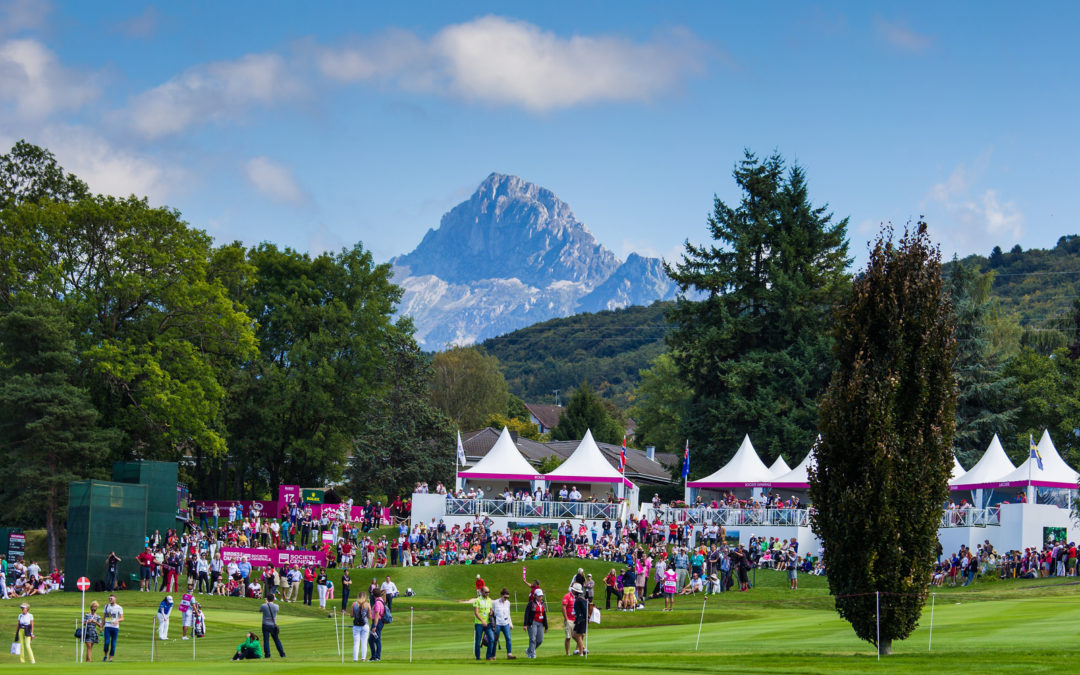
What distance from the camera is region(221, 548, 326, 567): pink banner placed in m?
42.7

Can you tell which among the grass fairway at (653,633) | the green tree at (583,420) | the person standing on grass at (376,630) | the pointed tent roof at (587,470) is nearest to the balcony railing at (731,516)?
the pointed tent roof at (587,470)

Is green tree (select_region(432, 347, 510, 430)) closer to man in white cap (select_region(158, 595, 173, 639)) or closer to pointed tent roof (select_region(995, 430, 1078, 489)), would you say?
pointed tent roof (select_region(995, 430, 1078, 489))

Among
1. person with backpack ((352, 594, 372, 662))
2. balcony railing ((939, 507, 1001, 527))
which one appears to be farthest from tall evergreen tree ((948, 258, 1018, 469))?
person with backpack ((352, 594, 372, 662))

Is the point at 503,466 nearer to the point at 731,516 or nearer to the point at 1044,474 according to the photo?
the point at 731,516

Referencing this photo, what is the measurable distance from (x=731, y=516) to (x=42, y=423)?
96.5 feet

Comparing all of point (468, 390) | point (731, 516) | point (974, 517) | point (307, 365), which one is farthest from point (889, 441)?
point (468, 390)

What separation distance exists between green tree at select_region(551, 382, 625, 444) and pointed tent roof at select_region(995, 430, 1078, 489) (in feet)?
184

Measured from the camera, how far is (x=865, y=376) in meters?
21.1

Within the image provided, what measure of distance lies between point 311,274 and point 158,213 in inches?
586

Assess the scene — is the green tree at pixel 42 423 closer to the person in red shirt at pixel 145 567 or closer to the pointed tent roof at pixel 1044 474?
the person in red shirt at pixel 145 567

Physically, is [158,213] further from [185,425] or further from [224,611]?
[224,611]

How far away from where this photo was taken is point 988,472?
50.1 m

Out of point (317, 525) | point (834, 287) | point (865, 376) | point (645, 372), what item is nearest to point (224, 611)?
point (317, 525)

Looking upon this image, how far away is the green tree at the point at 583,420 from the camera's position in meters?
105
